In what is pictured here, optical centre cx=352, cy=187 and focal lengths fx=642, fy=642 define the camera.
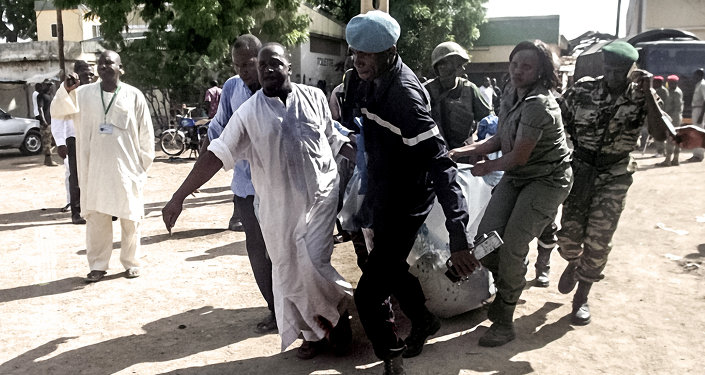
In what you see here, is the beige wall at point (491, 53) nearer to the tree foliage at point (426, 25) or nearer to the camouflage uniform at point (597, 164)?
the tree foliage at point (426, 25)

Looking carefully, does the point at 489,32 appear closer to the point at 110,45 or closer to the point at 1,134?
the point at 110,45

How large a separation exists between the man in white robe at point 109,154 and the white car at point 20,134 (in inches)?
497

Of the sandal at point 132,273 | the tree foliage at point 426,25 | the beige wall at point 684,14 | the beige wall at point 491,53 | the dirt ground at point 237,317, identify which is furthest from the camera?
the beige wall at point 491,53

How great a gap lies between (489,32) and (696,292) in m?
31.2

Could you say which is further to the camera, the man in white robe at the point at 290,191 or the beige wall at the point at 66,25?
the beige wall at the point at 66,25

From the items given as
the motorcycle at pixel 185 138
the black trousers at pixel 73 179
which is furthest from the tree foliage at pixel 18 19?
the black trousers at pixel 73 179

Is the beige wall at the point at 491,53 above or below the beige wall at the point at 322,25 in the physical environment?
below

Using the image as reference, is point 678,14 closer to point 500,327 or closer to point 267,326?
point 500,327

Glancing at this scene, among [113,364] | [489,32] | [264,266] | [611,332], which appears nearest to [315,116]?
[264,266]

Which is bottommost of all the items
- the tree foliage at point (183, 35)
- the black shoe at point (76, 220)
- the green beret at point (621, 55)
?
the black shoe at point (76, 220)

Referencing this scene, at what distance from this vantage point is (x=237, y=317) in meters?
4.52

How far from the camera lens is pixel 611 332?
162 inches

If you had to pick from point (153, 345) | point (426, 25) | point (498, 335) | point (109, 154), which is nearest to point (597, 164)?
point (498, 335)

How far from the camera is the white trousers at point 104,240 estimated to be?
543cm
